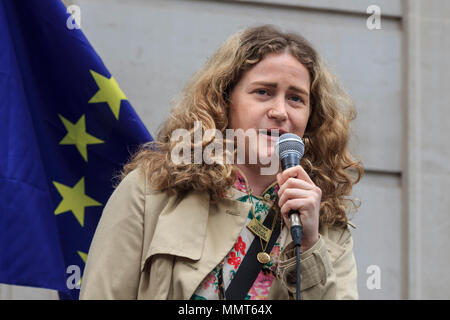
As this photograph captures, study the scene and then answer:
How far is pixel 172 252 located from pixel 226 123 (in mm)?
707

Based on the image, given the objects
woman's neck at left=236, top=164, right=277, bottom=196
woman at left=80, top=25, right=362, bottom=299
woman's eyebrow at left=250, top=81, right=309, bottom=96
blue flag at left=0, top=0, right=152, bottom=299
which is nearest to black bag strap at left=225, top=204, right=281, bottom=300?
woman at left=80, top=25, right=362, bottom=299

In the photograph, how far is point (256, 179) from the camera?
3777mm

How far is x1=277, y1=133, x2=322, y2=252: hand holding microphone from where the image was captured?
10.3 ft

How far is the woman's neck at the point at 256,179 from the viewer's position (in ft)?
12.4

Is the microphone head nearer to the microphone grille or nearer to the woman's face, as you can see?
the microphone grille

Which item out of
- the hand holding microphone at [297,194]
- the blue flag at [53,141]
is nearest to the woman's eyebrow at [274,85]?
the hand holding microphone at [297,194]

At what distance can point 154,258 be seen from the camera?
341cm

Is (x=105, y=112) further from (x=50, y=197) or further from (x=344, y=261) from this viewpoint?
(x=344, y=261)

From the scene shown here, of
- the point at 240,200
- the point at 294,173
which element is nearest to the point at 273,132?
the point at 240,200

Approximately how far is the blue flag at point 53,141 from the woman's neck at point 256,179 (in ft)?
4.01

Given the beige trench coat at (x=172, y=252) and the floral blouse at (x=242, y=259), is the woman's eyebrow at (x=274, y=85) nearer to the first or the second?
the floral blouse at (x=242, y=259)

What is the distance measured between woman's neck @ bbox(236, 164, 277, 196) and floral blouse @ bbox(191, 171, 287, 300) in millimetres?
21
